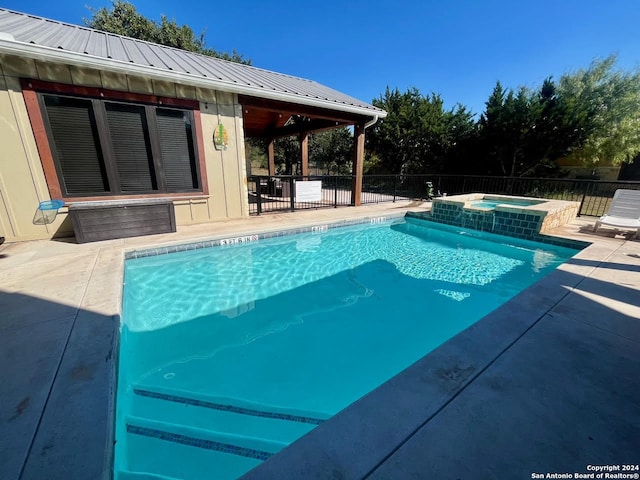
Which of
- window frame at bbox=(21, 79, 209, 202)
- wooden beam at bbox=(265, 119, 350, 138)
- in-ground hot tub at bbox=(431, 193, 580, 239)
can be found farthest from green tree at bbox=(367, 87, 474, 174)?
window frame at bbox=(21, 79, 209, 202)

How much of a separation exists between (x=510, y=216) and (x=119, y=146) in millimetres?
7898

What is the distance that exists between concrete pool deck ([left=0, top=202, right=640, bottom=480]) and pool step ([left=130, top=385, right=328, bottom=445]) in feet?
1.53

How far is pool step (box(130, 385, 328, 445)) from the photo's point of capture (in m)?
1.77

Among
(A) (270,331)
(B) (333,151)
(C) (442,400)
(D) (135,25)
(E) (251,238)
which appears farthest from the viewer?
(B) (333,151)

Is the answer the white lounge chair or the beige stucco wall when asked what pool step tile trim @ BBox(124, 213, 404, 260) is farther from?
the white lounge chair

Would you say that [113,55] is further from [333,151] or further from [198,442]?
[333,151]

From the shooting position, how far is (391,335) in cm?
291

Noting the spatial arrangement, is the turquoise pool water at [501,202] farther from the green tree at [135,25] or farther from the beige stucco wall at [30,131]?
the green tree at [135,25]

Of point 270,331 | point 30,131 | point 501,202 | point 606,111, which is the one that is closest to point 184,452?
point 270,331

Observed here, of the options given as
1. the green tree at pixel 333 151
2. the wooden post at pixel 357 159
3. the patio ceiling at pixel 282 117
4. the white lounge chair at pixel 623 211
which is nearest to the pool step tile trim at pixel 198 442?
the patio ceiling at pixel 282 117

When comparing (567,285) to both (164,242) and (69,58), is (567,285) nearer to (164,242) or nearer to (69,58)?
(164,242)

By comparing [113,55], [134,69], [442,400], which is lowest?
[442,400]

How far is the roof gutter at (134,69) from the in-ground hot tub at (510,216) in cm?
397

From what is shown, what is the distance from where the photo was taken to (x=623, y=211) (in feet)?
17.1
